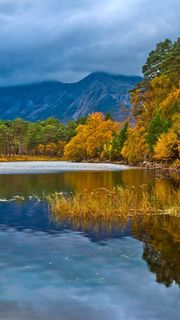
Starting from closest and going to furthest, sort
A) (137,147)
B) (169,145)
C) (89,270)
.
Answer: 1. (89,270)
2. (169,145)
3. (137,147)

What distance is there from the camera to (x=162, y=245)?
22781 mm

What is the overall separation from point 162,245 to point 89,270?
5.80 meters

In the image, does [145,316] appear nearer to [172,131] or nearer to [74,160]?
[172,131]

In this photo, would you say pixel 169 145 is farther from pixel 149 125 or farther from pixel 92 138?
pixel 92 138

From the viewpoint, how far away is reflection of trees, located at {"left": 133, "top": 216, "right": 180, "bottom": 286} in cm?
1783

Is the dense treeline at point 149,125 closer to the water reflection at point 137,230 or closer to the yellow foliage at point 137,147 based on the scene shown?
the yellow foliage at point 137,147

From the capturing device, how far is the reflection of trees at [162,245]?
1783 cm

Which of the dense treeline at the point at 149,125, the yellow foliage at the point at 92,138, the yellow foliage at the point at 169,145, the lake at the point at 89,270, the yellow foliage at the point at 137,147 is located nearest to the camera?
the lake at the point at 89,270

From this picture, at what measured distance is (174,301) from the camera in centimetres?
1460

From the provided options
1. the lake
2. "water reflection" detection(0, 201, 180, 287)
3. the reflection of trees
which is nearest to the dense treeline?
"water reflection" detection(0, 201, 180, 287)

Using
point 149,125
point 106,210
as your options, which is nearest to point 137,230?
point 106,210

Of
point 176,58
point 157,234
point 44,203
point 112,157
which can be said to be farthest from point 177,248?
point 112,157

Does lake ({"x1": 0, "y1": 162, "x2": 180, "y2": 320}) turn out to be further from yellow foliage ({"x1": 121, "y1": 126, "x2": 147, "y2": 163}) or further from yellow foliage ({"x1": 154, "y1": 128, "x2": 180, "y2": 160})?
yellow foliage ({"x1": 121, "y1": 126, "x2": 147, "y2": 163})

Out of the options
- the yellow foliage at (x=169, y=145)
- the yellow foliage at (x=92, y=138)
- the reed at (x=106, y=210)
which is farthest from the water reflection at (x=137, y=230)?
the yellow foliage at (x=92, y=138)
